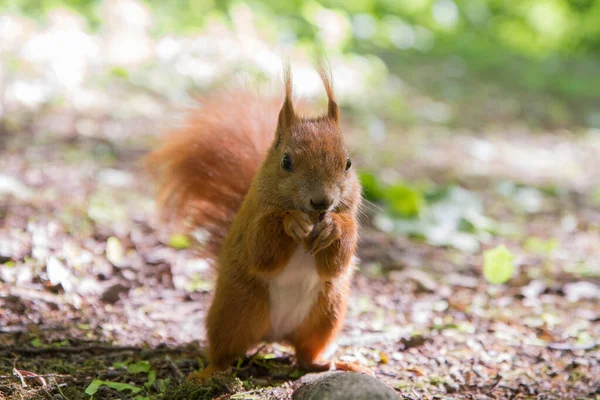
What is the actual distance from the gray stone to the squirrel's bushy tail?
0.87 m

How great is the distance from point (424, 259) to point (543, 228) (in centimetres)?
105

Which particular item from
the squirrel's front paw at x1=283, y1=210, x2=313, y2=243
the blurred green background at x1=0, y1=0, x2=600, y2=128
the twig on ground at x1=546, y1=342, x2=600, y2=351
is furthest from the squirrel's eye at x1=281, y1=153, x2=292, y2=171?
the blurred green background at x1=0, y1=0, x2=600, y2=128

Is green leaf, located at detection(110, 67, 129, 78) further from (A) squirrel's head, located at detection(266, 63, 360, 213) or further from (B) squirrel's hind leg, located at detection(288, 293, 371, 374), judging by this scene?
(B) squirrel's hind leg, located at detection(288, 293, 371, 374)

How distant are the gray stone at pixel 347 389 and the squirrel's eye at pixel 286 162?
0.62m

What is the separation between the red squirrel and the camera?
217 cm

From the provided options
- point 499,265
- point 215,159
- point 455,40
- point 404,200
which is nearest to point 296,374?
point 215,159

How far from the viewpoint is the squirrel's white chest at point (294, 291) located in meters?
2.31

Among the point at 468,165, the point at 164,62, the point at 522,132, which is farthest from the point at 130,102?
the point at 522,132

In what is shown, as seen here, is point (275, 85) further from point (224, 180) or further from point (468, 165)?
point (468, 165)

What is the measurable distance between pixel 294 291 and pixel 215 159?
0.69 meters

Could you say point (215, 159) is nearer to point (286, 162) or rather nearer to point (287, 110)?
point (287, 110)

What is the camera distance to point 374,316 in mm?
3068

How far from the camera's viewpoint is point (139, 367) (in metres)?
2.41

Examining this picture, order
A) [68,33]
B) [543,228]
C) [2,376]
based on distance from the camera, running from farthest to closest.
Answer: [68,33] → [543,228] → [2,376]
